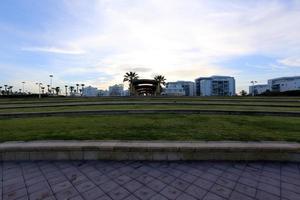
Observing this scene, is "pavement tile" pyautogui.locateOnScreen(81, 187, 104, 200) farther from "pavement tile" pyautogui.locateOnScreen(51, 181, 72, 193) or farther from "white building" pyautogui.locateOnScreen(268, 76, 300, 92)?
"white building" pyautogui.locateOnScreen(268, 76, 300, 92)

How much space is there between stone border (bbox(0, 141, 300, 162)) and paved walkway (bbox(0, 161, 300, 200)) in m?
0.16

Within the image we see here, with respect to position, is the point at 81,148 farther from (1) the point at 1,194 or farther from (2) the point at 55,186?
(1) the point at 1,194

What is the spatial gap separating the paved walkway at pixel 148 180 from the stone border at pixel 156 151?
0.51 feet

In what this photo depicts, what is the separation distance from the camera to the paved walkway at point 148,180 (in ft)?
8.76

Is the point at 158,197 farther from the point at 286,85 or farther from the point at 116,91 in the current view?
the point at 116,91

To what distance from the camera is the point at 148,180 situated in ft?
10.1

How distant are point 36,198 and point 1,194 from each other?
23.1 inches

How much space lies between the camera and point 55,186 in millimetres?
2932

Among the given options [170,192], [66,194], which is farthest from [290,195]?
[66,194]

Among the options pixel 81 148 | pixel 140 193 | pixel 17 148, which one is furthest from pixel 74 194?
pixel 17 148

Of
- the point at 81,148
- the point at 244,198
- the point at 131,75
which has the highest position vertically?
the point at 131,75

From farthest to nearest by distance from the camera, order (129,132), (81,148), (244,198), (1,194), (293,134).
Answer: (129,132)
(293,134)
(81,148)
(1,194)
(244,198)

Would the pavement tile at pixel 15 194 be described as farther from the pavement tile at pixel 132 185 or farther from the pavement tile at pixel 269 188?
the pavement tile at pixel 269 188

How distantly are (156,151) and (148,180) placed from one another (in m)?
0.87
